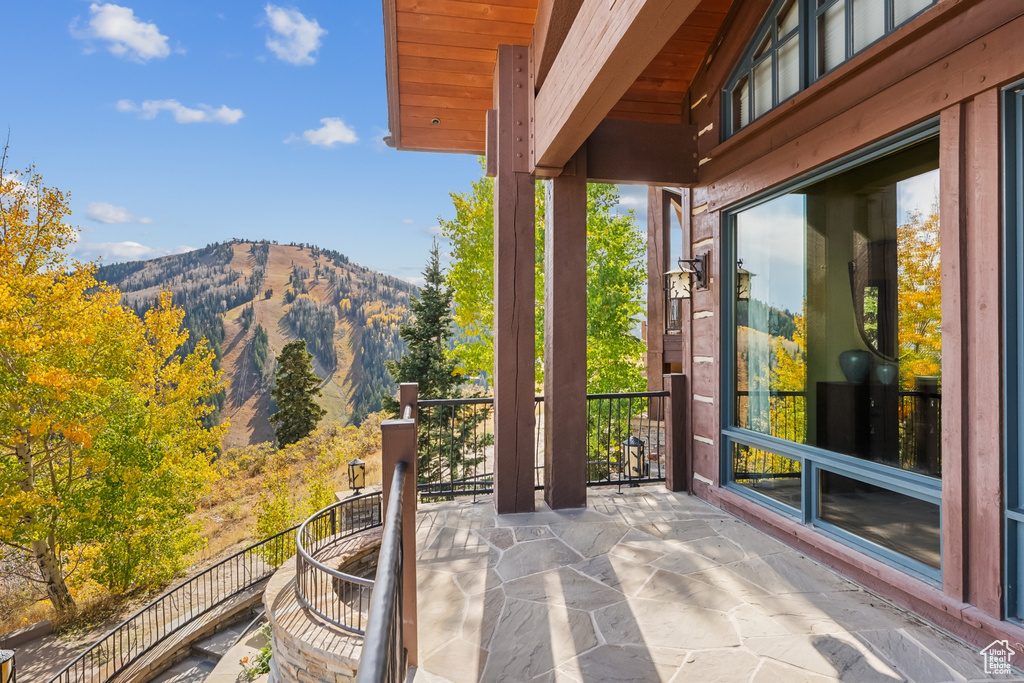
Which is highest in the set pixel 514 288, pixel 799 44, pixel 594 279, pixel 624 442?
pixel 799 44

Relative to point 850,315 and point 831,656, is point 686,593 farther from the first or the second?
point 850,315

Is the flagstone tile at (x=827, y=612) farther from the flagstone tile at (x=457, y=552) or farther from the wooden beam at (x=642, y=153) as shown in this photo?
A: the wooden beam at (x=642, y=153)

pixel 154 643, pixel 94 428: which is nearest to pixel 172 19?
pixel 94 428

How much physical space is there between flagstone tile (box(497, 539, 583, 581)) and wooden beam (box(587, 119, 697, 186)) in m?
2.55

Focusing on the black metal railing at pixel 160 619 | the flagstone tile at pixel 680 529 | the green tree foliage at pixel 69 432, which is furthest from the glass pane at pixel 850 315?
the green tree foliage at pixel 69 432

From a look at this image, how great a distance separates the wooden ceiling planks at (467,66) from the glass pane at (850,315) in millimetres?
1289

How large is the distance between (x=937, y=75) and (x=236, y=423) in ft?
136

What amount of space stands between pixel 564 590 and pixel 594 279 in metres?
7.65

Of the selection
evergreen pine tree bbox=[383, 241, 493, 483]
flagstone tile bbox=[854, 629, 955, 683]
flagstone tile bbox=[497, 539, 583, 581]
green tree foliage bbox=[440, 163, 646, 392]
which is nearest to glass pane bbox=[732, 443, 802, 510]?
flagstone tile bbox=[854, 629, 955, 683]

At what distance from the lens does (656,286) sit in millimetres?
10719

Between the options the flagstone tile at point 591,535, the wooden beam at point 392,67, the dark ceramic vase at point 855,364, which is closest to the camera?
the dark ceramic vase at point 855,364

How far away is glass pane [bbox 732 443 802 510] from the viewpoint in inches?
118

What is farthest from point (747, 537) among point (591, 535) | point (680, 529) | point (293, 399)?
point (293, 399)

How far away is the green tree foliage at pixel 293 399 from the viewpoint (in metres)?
18.6
